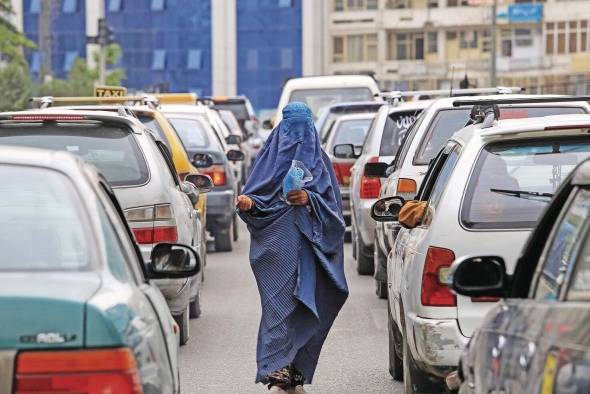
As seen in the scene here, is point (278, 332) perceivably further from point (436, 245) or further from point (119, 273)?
point (119, 273)

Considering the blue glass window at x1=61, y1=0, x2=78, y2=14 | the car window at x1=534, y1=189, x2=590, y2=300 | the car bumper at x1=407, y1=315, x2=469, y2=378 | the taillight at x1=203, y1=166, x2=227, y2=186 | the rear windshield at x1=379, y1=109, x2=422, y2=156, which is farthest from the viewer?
the blue glass window at x1=61, y1=0, x2=78, y2=14

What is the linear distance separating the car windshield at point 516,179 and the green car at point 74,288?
1.94m

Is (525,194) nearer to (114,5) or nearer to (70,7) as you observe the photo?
(114,5)

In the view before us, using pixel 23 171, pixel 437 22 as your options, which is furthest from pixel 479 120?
pixel 437 22

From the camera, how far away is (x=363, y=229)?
16344 mm

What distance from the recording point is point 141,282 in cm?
604

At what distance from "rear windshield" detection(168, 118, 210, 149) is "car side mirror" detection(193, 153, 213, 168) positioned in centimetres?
50

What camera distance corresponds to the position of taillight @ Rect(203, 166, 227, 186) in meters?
19.4

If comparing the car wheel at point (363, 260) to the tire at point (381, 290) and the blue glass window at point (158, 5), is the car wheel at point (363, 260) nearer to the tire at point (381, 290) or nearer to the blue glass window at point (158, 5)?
the tire at point (381, 290)

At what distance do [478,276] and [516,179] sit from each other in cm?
239

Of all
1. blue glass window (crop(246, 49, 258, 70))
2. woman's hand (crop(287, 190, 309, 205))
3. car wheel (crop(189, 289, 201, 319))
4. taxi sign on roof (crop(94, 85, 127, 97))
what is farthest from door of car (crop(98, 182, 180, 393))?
blue glass window (crop(246, 49, 258, 70))

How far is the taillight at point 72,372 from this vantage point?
4.64m

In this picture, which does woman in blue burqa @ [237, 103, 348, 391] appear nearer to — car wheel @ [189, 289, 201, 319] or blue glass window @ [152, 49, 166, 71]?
car wheel @ [189, 289, 201, 319]

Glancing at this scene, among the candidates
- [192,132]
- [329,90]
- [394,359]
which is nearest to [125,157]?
[394,359]
